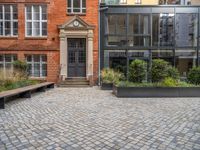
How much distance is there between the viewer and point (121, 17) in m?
18.9

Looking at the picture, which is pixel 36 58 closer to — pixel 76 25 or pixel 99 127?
pixel 76 25

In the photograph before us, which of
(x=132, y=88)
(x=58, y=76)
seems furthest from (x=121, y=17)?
(x=132, y=88)

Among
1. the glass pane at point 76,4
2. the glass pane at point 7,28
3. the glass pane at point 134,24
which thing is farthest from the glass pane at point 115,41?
the glass pane at point 7,28

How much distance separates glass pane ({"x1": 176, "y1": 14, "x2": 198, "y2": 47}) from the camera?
18.6 m

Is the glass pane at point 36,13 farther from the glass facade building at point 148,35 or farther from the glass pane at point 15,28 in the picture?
the glass facade building at point 148,35

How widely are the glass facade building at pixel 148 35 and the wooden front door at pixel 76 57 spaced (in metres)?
1.45

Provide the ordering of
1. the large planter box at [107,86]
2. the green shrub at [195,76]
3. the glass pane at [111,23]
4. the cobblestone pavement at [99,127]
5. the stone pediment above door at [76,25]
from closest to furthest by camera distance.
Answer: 1. the cobblestone pavement at [99,127]
2. the green shrub at [195,76]
3. the large planter box at [107,86]
4. the stone pediment above door at [76,25]
5. the glass pane at [111,23]

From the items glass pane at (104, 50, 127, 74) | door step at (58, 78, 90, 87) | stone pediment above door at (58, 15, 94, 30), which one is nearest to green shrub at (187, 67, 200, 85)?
glass pane at (104, 50, 127, 74)

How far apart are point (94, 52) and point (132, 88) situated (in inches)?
282

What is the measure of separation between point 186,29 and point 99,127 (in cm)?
1518

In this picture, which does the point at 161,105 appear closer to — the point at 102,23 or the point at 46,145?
the point at 46,145

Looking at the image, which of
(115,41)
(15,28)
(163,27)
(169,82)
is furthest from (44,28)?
(169,82)

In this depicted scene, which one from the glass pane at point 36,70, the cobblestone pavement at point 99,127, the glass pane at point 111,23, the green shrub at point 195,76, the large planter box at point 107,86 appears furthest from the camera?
the glass pane at point 111,23

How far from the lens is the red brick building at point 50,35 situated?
18.2 m
